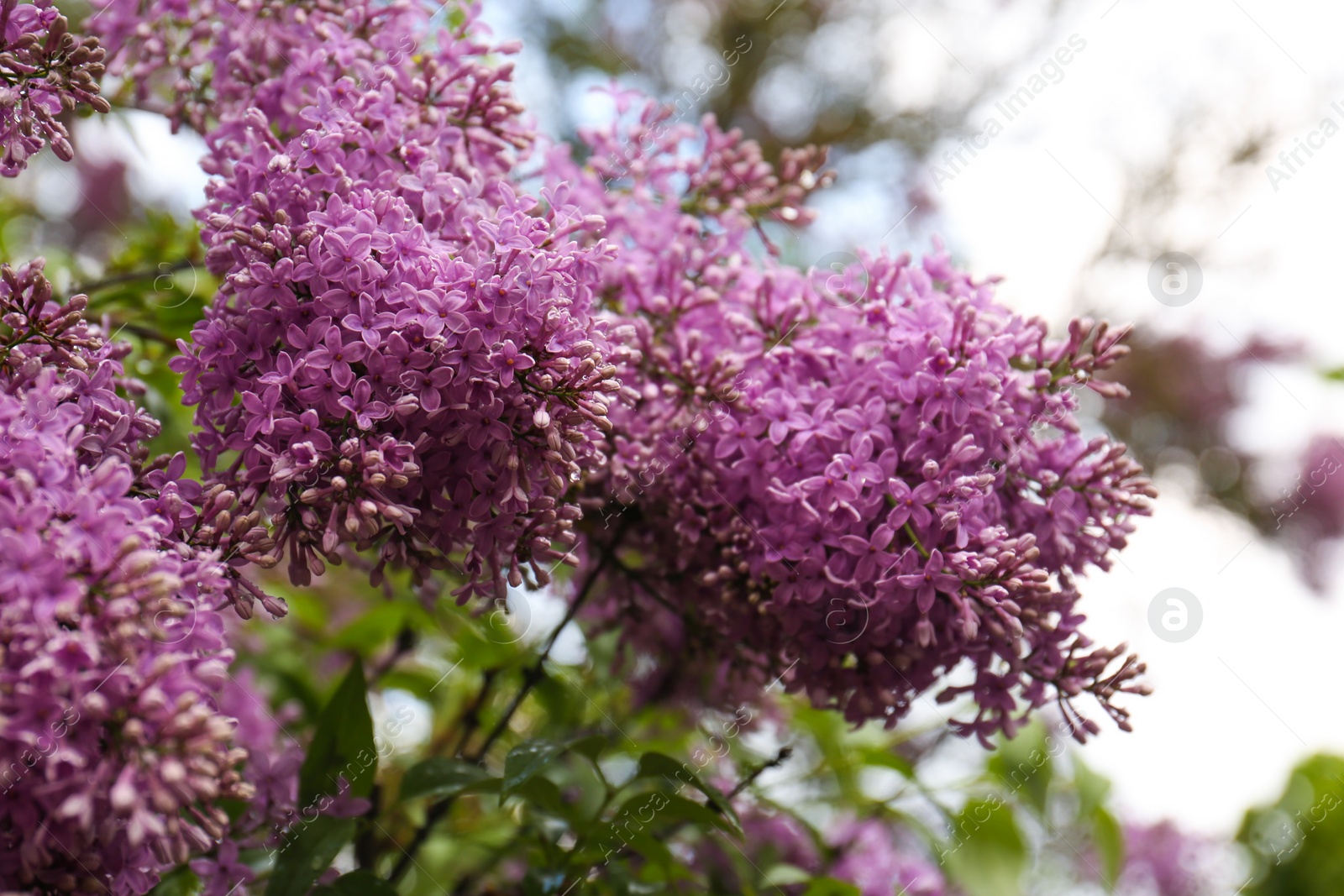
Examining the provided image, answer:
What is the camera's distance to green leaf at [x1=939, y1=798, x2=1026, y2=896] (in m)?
2.22

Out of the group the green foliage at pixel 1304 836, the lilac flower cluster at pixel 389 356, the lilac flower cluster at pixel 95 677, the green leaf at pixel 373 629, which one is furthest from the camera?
the green foliage at pixel 1304 836

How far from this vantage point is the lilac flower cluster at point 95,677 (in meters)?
1.02

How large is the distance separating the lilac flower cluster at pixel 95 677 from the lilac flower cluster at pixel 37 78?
413 mm

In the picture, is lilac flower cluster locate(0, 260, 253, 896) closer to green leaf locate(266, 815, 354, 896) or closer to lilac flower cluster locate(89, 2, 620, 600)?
lilac flower cluster locate(89, 2, 620, 600)

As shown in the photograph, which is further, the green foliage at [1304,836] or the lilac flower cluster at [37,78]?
the green foliage at [1304,836]

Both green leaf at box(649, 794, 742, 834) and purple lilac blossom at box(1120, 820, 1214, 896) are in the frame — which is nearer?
green leaf at box(649, 794, 742, 834)

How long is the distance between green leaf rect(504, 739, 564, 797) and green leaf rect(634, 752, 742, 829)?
0.17 m

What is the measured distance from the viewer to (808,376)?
1.78m

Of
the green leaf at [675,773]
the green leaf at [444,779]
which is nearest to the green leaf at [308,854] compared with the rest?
the green leaf at [444,779]

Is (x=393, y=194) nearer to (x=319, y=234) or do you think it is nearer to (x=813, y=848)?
(x=319, y=234)

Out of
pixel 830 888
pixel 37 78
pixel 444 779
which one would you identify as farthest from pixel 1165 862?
pixel 37 78

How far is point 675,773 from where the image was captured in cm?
165

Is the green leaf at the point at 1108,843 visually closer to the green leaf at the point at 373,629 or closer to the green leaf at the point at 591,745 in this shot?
the green leaf at the point at 591,745

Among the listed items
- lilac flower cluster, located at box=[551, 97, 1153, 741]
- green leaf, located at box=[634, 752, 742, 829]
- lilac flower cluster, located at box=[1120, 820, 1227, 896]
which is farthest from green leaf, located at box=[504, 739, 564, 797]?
lilac flower cluster, located at box=[1120, 820, 1227, 896]
